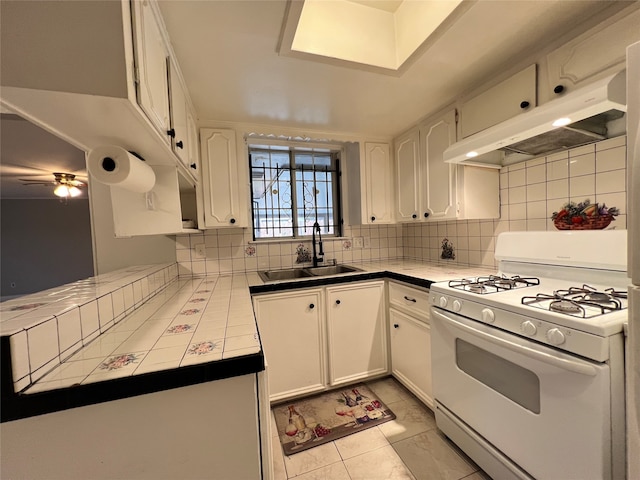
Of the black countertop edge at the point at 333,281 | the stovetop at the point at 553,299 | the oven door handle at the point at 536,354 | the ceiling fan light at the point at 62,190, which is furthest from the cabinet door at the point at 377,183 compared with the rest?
the ceiling fan light at the point at 62,190

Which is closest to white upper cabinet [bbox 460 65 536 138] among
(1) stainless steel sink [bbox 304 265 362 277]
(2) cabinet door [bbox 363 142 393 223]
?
(2) cabinet door [bbox 363 142 393 223]

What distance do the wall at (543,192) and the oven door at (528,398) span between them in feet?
2.78

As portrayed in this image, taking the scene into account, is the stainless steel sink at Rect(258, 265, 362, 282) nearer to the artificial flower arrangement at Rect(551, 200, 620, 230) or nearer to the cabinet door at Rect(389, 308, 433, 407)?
the cabinet door at Rect(389, 308, 433, 407)

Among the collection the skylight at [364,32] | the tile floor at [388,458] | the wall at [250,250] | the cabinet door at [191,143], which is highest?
the skylight at [364,32]

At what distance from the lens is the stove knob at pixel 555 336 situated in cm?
86

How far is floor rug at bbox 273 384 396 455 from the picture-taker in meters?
1.52

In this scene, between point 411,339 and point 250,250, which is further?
point 250,250

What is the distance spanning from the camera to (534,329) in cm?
93

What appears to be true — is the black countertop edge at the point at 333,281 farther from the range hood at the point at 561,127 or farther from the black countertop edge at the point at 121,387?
the black countertop edge at the point at 121,387

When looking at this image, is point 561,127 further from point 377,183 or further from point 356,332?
point 356,332

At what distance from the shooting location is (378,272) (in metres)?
1.99

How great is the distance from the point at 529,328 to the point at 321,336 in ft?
4.09

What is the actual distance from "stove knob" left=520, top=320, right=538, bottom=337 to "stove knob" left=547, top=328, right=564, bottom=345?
0.04 m

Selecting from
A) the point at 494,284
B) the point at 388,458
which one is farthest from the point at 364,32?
the point at 388,458
